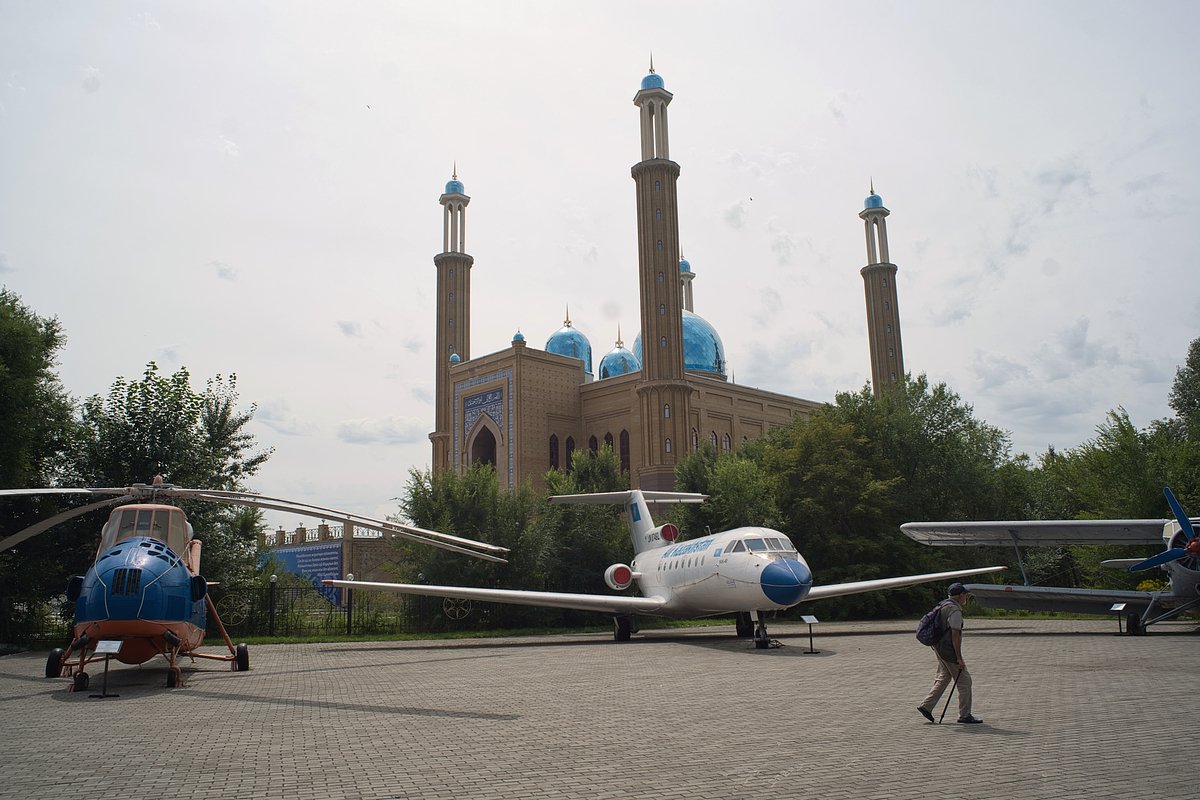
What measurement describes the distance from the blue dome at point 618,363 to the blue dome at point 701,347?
60.8 inches

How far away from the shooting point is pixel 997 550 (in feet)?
106

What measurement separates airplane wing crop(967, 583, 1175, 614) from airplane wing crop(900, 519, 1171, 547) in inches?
52.6

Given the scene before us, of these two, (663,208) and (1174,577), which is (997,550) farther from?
(663,208)

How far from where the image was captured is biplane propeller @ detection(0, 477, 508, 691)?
10.4 metres

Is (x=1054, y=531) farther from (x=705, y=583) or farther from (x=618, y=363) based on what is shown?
(x=618, y=363)

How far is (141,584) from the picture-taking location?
10.6 m

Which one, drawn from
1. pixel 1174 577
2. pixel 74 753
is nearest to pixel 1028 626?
pixel 1174 577

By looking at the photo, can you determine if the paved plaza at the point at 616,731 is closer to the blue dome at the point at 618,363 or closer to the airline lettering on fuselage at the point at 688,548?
the airline lettering on fuselage at the point at 688,548

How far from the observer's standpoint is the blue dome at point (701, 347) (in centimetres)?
5828

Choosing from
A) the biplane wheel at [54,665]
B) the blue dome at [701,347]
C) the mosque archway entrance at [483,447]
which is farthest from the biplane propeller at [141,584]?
the blue dome at [701,347]

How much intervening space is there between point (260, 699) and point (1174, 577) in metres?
17.3

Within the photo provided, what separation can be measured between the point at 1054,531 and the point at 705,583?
335 inches

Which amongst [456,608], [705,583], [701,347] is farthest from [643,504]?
[701,347]

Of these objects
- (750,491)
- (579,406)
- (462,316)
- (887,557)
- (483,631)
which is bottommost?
(483,631)
